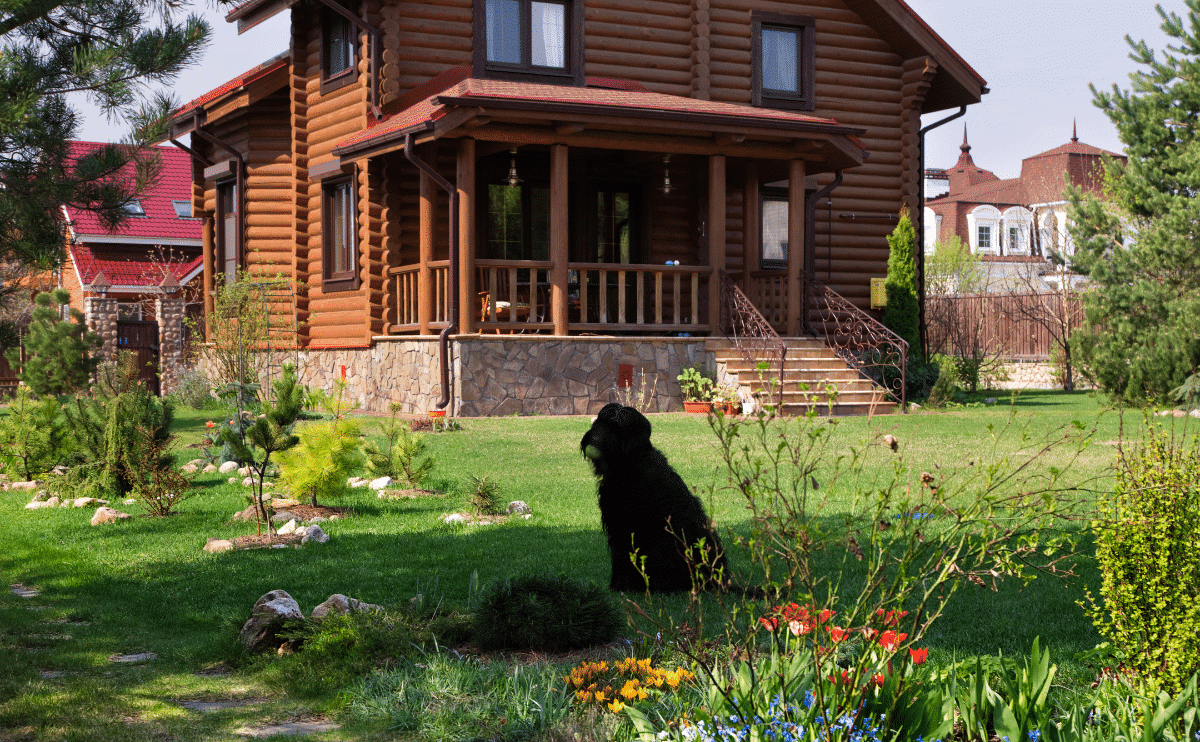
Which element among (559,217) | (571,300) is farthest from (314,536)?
(571,300)

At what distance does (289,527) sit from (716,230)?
31.4 ft

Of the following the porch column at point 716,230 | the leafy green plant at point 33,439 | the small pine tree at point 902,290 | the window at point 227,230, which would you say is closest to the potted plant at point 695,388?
the porch column at point 716,230

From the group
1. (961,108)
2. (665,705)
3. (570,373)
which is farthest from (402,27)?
(665,705)

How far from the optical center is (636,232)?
18250 mm

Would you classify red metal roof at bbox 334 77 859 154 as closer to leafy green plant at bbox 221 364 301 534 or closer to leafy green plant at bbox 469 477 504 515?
leafy green plant at bbox 221 364 301 534

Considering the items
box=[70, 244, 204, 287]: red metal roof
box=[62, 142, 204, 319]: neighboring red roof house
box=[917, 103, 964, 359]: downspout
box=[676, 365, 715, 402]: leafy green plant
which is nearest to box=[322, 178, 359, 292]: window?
box=[676, 365, 715, 402]: leafy green plant

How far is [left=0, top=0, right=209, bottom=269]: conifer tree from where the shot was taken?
16.7 feet

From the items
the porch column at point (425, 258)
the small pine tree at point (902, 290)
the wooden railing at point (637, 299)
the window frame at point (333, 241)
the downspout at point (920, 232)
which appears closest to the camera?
the porch column at point (425, 258)

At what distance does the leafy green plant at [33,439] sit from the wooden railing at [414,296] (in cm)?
556

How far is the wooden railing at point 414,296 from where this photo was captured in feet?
49.9

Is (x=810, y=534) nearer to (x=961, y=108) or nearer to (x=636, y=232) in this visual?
(x=636, y=232)

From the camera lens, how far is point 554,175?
14719 millimetres

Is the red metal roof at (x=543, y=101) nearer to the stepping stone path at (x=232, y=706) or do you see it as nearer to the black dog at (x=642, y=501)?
the black dog at (x=642, y=501)

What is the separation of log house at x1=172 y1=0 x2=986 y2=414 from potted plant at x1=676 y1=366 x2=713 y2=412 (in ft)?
0.99
